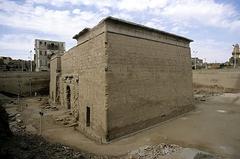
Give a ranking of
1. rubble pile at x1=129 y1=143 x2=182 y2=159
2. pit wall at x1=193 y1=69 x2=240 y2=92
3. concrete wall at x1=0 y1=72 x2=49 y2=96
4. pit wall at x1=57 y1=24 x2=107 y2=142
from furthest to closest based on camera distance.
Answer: concrete wall at x1=0 y1=72 x2=49 y2=96 → pit wall at x1=193 y1=69 x2=240 y2=92 → pit wall at x1=57 y1=24 x2=107 y2=142 → rubble pile at x1=129 y1=143 x2=182 y2=159

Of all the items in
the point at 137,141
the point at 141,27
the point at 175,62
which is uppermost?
the point at 141,27

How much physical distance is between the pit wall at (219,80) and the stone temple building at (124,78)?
14616 mm

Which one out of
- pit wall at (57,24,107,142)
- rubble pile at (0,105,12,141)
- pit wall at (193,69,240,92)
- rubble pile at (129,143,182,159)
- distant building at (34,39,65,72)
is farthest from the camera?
distant building at (34,39,65,72)

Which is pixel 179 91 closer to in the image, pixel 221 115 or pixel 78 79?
pixel 221 115

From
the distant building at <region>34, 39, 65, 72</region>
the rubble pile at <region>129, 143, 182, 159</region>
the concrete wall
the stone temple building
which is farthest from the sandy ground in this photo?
the distant building at <region>34, 39, 65, 72</region>

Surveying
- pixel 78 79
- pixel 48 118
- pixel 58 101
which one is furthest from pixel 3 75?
pixel 78 79

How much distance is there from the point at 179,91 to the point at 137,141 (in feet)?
21.1

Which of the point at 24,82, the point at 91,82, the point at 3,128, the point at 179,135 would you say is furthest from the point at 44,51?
the point at 3,128

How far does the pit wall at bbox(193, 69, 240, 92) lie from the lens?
27.5 meters

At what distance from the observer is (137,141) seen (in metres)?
10.3

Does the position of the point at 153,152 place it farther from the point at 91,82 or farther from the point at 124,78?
the point at 91,82

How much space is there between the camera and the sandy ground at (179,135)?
9555 mm

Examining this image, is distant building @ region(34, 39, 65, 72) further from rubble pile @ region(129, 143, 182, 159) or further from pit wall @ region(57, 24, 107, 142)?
rubble pile @ region(129, 143, 182, 159)

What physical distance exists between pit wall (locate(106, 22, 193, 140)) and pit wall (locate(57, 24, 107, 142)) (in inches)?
15.2
